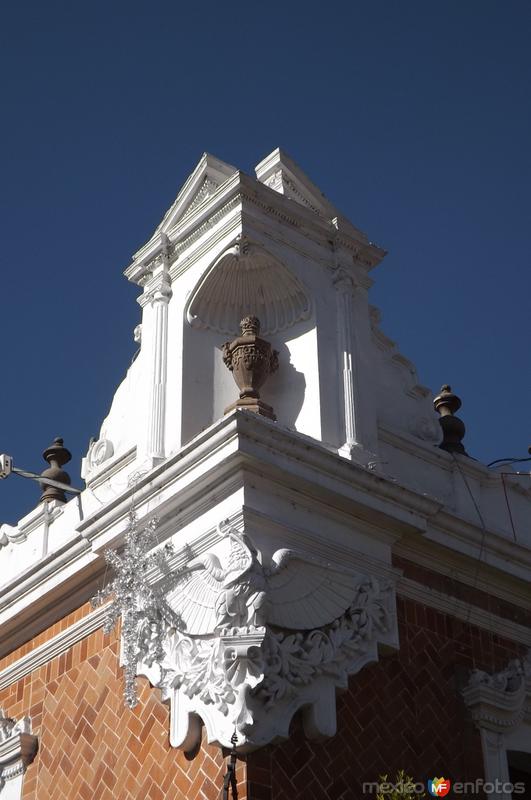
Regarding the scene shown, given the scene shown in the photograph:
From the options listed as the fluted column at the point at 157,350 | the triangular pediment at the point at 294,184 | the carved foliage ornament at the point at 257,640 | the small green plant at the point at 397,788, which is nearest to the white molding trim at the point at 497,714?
the small green plant at the point at 397,788

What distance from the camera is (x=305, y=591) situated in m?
10.9

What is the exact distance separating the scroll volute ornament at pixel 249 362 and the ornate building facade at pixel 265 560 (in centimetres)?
4

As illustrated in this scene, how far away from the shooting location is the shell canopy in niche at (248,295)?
43.8 ft

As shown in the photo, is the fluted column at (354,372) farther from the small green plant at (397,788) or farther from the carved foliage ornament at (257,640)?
the small green plant at (397,788)

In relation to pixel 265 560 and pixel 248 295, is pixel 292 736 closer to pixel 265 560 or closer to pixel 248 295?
pixel 265 560

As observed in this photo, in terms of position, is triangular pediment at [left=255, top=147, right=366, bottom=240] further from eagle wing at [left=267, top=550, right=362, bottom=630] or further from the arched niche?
eagle wing at [left=267, top=550, right=362, bottom=630]

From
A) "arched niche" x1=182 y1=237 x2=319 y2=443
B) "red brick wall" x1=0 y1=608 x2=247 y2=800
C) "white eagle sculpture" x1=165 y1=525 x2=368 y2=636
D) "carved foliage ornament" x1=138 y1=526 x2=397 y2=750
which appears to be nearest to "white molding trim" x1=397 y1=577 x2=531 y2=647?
"carved foliage ornament" x1=138 y1=526 x2=397 y2=750

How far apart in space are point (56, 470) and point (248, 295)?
3.51 m

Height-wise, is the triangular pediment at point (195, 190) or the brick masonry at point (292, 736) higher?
the triangular pediment at point (195, 190)

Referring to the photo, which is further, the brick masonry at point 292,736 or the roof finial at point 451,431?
the roof finial at point 451,431

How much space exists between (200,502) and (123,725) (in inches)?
76.0

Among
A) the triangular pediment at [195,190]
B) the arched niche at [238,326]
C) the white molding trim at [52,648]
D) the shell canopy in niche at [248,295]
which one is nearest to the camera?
the white molding trim at [52,648]

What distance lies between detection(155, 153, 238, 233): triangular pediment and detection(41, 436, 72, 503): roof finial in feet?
10.2

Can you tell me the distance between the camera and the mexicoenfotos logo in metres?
11.0
